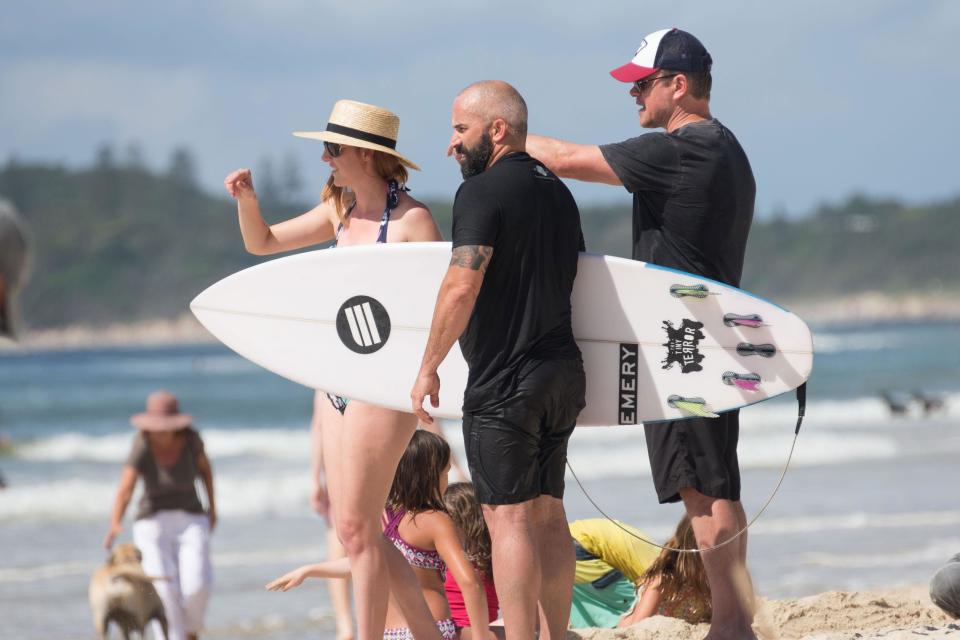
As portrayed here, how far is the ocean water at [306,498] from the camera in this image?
7609 mm

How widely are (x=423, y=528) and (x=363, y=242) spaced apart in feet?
3.25

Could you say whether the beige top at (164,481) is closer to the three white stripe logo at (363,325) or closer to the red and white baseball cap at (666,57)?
the three white stripe logo at (363,325)

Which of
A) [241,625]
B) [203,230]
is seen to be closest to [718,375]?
[241,625]

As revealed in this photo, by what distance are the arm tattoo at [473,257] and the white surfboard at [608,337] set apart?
20.8 inches

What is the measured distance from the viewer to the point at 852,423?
798 inches

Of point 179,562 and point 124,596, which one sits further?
point 179,562

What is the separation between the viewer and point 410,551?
405 centimetres

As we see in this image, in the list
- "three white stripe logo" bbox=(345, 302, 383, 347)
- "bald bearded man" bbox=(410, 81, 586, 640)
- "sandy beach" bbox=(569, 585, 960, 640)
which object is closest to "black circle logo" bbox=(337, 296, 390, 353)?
"three white stripe logo" bbox=(345, 302, 383, 347)

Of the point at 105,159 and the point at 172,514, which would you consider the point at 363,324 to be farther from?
the point at 105,159

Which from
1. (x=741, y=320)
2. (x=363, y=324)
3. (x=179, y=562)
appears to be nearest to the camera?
Result: (x=741, y=320)

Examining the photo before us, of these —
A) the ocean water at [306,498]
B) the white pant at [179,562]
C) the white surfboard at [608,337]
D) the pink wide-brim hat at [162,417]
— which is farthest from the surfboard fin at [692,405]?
the ocean water at [306,498]

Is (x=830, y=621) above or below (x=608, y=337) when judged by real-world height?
below

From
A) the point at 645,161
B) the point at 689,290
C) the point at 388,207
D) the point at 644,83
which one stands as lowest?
the point at 689,290

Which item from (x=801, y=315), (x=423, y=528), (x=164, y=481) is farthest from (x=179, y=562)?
(x=801, y=315)
